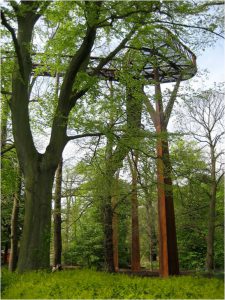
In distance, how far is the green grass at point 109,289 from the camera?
4.78 m

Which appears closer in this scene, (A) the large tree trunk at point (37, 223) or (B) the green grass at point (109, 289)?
(B) the green grass at point (109, 289)

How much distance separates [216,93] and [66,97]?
295 inches

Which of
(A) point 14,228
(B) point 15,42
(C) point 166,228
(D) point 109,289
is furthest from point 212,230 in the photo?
(B) point 15,42

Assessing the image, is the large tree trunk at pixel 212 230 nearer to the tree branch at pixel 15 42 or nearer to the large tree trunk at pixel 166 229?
the large tree trunk at pixel 166 229

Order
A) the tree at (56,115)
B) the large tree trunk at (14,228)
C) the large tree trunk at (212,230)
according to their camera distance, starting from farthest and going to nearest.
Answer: the large tree trunk at (212,230)
the large tree trunk at (14,228)
the tree at (56,115)

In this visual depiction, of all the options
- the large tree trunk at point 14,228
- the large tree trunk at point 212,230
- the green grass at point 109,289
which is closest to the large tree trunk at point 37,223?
the green grass at point 109,289

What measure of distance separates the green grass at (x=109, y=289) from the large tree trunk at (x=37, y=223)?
156 cm

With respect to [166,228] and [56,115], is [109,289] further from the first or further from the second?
[166,228]

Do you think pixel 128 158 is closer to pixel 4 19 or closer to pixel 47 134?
pixel 47 134

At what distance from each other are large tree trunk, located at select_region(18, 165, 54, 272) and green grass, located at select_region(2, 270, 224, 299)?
5.13ft

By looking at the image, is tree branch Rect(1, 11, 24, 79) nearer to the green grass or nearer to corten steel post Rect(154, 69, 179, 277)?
the green grass

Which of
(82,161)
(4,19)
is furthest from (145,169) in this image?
(4,19)

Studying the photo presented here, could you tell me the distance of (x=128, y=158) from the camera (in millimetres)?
12383

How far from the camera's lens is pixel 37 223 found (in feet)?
26.3
